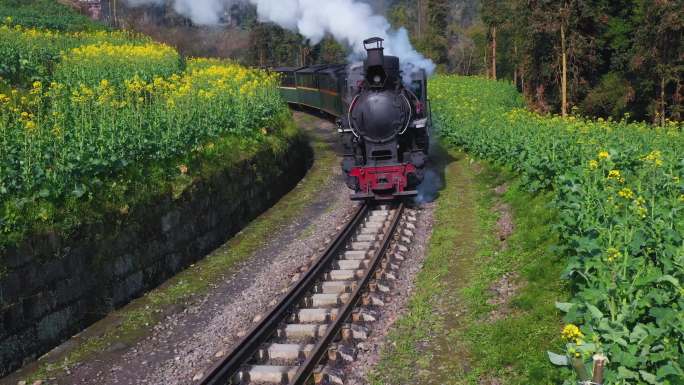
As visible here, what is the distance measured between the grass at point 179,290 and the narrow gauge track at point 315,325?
2.00 metres

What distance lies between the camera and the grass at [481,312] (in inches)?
288

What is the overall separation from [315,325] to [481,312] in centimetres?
244

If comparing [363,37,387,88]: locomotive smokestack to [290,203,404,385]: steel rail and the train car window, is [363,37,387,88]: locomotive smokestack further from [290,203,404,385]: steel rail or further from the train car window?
the train car window

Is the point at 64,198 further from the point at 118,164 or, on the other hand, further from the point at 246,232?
the point at 246,232

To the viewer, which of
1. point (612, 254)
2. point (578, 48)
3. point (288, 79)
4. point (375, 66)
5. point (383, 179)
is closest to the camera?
point (612, 254)

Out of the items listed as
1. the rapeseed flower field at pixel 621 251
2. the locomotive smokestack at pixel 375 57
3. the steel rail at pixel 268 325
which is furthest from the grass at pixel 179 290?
the rapeseed flower field at pixel 621 251

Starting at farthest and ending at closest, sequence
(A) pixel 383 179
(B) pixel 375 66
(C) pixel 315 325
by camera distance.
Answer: (A) pixel 383 179, (B) pixel 375 66, (C) pixel 315 325

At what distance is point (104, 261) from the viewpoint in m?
9.78

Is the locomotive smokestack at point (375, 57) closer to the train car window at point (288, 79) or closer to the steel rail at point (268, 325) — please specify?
the steel rail at point (268, 325)

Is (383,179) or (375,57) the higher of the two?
(375,57)

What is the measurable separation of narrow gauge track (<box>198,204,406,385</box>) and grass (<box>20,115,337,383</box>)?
200 centimetres

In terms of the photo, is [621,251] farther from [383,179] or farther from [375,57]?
[375,57]

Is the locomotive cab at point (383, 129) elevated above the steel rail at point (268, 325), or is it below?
above

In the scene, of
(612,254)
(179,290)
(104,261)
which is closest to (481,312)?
(612,254)
